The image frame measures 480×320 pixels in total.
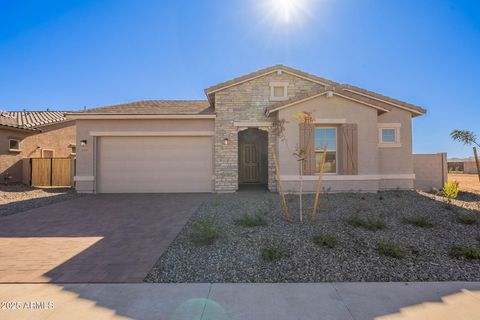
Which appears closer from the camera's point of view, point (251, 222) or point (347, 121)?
point (251, 222)

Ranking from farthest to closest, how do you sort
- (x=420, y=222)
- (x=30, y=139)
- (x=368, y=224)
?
(x=30, y=139) < (x=420, y=222) < (x=368, y=224)

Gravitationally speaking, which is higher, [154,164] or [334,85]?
[334,85]

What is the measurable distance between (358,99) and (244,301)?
920cm

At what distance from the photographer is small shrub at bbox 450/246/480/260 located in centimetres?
381

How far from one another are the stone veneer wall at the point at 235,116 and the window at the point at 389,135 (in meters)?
4.01

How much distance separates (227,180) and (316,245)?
659cm

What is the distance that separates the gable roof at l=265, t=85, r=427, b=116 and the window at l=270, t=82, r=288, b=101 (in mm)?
1106

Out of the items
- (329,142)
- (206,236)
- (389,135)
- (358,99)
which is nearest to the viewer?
(206,236)

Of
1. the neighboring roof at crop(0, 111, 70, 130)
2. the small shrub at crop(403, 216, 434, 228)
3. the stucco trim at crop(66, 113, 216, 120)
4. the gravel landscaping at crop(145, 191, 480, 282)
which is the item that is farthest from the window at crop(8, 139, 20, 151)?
the small shrub at crop(403, 216, 434, 228)

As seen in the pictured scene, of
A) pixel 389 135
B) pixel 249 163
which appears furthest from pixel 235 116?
pixel 389 135

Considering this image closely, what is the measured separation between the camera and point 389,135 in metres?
10.4

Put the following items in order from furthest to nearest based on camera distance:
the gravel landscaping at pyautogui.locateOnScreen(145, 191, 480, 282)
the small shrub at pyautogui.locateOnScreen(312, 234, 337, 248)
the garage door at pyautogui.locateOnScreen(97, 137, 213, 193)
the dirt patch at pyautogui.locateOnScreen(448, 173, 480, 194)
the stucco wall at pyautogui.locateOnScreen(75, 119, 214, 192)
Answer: the dirt patch at pyautogui.locateOnScreen(448, 173, 480, 194), the garage door at pyautogui.locateOnScreen(97, 137, 213, 193), the stucco wall at pyautogui.locateOnScreen(75, 119, 214, 192), the small shrub at pyautogui.locateOnScreen(312, 234, 337, 248), the gravel landscaping at pyautogui.locateOnScreen(145, 191, 480, 282)

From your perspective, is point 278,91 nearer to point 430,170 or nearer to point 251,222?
point 251,222

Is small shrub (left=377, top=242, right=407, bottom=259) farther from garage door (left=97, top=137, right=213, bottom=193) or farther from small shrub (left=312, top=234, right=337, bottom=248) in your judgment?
garage door (left=97, top=137, right=213, bottom=193)
